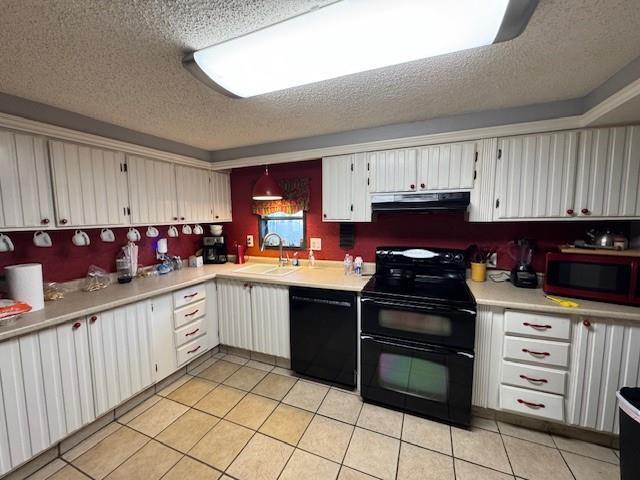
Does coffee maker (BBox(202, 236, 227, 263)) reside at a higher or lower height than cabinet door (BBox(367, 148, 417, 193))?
lower

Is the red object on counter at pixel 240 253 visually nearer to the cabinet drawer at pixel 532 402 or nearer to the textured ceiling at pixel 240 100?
the textured ceiling at pixel 240 100

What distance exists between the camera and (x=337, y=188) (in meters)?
2.52

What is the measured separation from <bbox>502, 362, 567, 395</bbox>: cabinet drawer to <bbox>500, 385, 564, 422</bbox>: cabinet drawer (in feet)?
0.12

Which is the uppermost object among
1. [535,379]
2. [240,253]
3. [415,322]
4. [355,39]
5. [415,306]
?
[355,39]

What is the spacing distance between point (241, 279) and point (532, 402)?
2.46 meters

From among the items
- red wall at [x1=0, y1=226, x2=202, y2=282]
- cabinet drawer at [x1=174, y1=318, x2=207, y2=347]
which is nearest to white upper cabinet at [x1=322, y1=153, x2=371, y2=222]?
→ cabinet drawer at [x1=174, y1=318, x2=207, y2=347]

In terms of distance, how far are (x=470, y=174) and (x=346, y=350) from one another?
1737 mm

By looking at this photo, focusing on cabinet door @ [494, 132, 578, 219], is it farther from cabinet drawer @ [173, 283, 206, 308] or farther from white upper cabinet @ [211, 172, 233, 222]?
white upper cabinet @ [211, 172, 233, 222]

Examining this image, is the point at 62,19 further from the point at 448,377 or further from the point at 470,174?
the point at 448,377

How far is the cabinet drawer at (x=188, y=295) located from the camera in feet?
7.71

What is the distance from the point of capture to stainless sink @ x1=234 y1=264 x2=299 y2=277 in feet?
8.89

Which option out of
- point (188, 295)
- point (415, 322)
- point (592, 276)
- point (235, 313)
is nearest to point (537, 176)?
point (592, 276)

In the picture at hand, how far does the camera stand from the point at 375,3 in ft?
3.04

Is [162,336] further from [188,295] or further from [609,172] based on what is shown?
[609,172]
